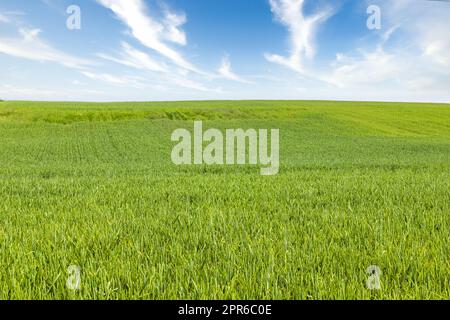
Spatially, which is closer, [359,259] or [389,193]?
[359,259]

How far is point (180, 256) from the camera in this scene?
3707mm

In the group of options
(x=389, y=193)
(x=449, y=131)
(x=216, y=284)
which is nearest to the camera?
(x=216, y=284)

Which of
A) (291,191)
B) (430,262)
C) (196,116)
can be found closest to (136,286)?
(430,262)

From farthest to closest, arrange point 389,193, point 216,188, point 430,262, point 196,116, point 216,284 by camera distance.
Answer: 1. point 196,116
2. point 216,188
3. point 389,193
4. point 430,262
5. point 216,284

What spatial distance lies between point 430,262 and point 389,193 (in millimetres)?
4876

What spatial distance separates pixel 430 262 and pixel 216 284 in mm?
2193

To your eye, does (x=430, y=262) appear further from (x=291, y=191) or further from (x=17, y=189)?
(x=17, y=189)

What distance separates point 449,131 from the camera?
4784 centimetres

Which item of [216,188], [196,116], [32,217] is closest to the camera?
[32,217]

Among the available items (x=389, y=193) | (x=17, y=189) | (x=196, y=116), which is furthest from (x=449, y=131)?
(x=17, y=189)

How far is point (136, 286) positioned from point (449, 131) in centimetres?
5471

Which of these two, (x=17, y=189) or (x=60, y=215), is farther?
(x=17, y=189)
